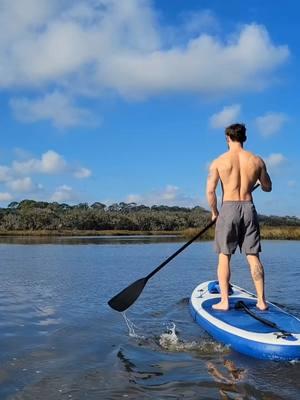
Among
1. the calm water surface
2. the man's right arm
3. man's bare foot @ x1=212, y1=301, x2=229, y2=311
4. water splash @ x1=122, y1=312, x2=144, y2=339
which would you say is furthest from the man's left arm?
water splash @ x1=122, y1=312, x2=144, y2=339

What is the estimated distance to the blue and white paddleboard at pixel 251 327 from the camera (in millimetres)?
5145

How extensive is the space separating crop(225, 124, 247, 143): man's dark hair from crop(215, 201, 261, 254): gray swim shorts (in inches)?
32.5

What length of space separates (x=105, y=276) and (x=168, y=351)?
8690 mm

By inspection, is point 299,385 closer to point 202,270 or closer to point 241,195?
point 241,195

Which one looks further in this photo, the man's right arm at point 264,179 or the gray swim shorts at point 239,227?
the man's right arm at point 264,179

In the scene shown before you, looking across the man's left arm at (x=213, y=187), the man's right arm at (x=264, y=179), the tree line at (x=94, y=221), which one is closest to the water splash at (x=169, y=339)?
the man's left arm at (x=213, y=187)

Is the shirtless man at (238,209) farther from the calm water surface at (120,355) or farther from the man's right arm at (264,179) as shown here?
the calm water surface at (120,355)

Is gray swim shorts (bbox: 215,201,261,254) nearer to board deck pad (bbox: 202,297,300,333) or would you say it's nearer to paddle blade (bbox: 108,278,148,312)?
board deck pad (bbox: 202,297,300,333)

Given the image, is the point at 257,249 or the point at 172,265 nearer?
the point at 257,249

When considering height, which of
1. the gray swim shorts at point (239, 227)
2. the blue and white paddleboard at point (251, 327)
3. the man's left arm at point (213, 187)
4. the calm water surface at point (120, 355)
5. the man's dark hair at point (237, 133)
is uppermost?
the man's dark hair at point (237, 133)

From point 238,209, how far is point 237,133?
99 centimetres

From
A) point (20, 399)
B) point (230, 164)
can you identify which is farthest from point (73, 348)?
point (230, 164)

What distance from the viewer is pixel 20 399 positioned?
410 cm

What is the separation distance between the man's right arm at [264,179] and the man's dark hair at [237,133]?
393 mm
